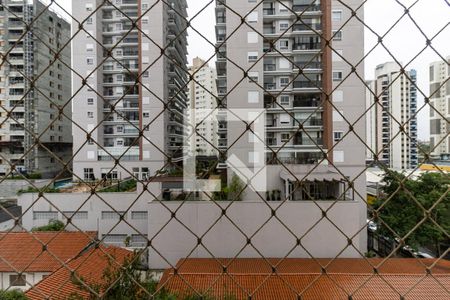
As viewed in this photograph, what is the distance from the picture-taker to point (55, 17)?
28.4 feet

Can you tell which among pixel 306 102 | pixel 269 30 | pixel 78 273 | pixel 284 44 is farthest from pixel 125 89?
pixel 78 273

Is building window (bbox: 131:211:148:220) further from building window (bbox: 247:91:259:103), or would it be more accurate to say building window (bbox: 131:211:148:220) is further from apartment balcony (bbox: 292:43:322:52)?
apartment balcony (bbox: 292:43:322:52)

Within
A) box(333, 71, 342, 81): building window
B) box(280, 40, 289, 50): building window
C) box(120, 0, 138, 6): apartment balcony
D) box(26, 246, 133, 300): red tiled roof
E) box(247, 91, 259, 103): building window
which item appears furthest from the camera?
box(120, 0, 138, 6): apartment balcony

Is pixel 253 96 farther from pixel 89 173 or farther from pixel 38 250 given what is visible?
pixel 89 173

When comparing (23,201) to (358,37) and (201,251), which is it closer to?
(201,251)

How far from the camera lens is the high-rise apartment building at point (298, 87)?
191 inches

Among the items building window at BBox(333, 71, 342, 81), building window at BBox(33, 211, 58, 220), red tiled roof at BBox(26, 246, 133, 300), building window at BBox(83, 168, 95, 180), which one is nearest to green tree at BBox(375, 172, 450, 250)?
building window at BBox(333, 71, 342, 81)

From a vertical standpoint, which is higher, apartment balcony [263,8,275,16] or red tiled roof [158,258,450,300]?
apartment balcony [263,8,275,16]

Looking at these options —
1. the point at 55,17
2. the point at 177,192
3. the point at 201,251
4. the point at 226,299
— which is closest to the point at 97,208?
the point at 177,192

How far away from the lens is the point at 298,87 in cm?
630

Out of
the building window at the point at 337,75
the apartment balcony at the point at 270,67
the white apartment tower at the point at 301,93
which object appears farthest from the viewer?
the apartment balcony at the point at 270,67

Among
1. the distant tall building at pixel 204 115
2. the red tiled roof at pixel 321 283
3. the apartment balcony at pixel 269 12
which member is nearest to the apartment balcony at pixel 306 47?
the apartment balcony at pixel 269 12

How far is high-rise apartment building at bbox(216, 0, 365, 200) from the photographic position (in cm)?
486

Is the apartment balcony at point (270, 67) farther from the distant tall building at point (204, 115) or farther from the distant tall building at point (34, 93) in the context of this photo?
the distant tall building at point (34, 93)
